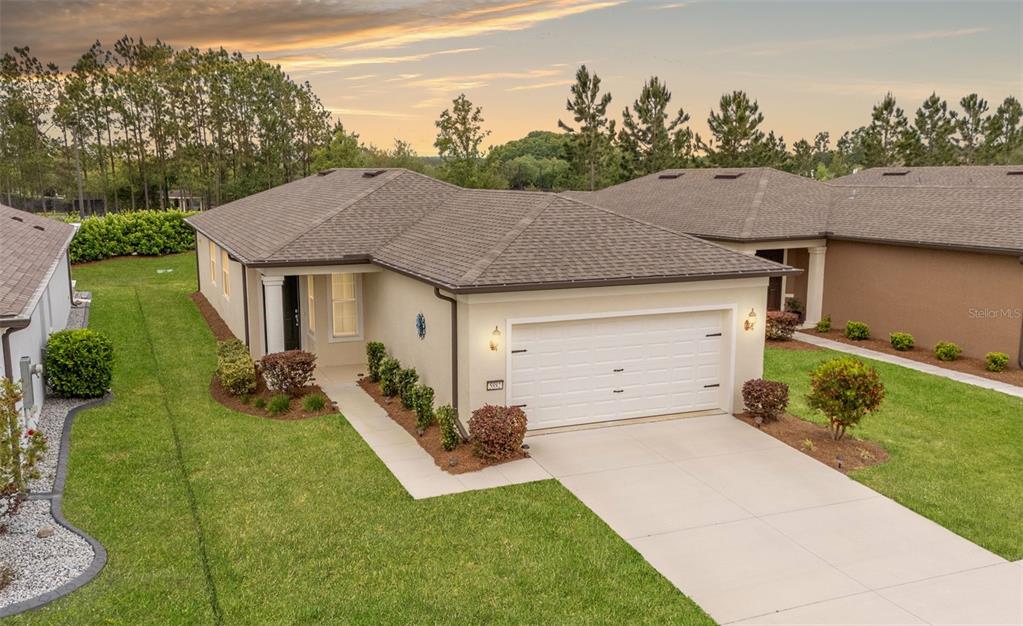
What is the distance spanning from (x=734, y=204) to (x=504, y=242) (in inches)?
521

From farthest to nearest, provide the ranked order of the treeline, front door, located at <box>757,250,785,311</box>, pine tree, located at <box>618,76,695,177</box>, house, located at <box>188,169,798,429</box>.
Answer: pine tree, located at <box>618,76,695,177</box>
the treeline
front door, located at <box>757,250,785,311</box>
house, located at <box>188,169,798,429</box>

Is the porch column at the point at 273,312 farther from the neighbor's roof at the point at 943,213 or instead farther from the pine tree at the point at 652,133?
the pine tree at the point at 652,133

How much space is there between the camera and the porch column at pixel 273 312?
14469 mm

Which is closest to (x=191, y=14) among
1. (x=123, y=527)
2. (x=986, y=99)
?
(x=123, y=527)

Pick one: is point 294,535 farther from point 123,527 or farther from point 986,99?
point 986,99

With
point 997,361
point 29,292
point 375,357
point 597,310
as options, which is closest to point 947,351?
point 997,361

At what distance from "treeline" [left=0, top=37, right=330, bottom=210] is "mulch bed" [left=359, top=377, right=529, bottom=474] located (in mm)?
39308

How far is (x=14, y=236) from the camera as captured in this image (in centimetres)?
1658

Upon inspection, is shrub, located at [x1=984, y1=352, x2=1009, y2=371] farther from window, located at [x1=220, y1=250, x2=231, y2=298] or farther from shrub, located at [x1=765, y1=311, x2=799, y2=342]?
window, located at [x1=220, y1=250, x2=231, y2=298]

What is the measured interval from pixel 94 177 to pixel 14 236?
158ft

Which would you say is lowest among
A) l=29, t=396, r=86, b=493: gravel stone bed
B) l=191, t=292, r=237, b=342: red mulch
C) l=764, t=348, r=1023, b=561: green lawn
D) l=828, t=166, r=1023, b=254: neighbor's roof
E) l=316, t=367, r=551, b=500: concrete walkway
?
l=764, t=348, r=1023, b=561: green lawn

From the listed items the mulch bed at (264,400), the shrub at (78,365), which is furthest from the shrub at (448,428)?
the shrub at (78,365)

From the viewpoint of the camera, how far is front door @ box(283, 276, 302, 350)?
55.9ft

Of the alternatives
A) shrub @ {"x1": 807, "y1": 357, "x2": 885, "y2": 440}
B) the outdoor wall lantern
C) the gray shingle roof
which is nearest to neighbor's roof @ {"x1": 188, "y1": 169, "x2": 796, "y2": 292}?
the outdoor wall lantern
